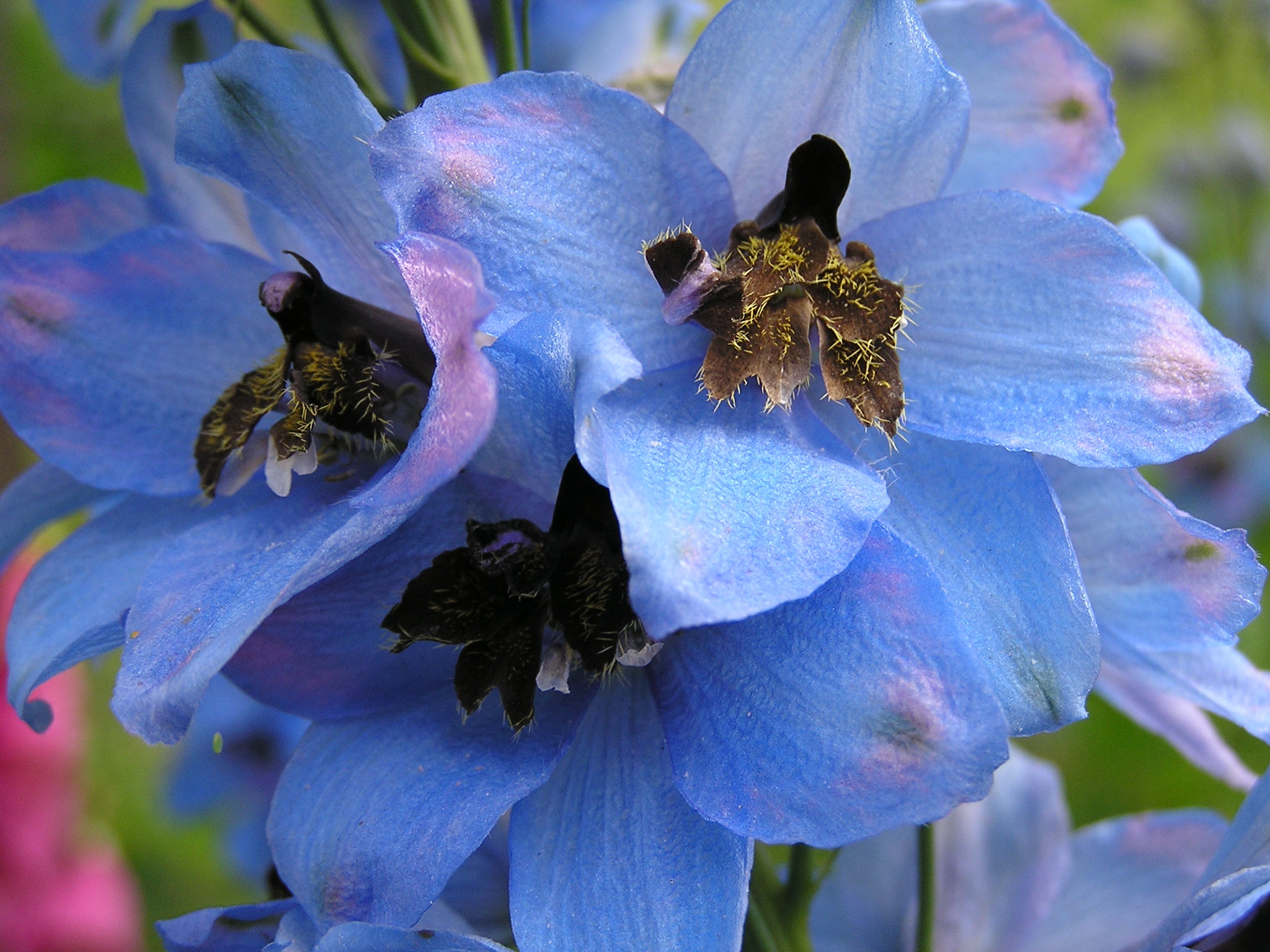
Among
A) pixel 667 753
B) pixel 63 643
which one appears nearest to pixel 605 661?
pixel 667 753

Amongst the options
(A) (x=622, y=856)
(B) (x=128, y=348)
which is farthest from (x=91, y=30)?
(A) (x=622, y=856)

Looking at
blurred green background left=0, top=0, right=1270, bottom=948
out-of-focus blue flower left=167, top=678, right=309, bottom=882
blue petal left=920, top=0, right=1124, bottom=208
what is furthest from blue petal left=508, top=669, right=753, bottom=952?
blurred green background left=0, top=0, right=1270, bottom=948

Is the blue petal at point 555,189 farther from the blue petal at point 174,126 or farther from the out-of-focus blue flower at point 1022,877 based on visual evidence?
the out-of-focus blue flower at point 1022,877

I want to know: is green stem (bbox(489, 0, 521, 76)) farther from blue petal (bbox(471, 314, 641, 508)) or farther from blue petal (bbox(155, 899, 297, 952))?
blue petal (bbox(155, 899, 297, 952))

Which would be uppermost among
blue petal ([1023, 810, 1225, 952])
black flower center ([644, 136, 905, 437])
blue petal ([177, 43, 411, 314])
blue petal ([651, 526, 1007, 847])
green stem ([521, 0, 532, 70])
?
blue petal ([177, 43, 411, 314])

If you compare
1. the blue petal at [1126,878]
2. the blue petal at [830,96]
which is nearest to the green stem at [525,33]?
the blue petal at [830,96]

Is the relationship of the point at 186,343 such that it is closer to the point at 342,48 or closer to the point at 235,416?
the point at 235,416

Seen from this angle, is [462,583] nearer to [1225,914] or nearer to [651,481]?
[651,481]

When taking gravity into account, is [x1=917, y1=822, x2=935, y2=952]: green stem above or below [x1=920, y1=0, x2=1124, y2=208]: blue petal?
below
